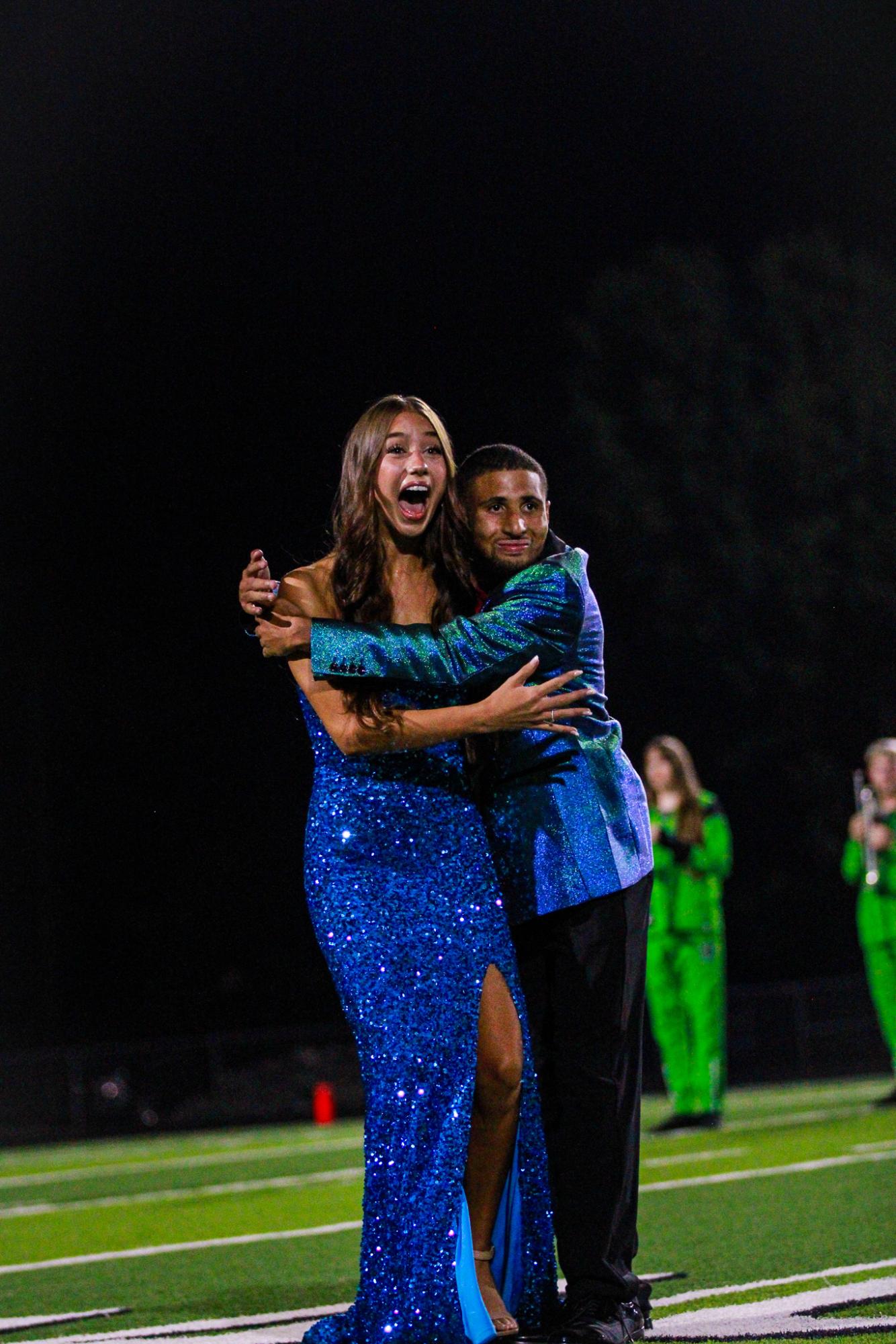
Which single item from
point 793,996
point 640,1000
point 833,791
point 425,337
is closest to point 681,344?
point 425,337

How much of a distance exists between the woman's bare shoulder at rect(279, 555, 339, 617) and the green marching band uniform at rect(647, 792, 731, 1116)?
774cm

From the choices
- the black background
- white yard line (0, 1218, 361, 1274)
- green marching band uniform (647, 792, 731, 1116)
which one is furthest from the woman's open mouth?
the black background

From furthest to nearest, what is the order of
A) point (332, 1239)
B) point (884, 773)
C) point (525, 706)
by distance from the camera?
point (884, 773) → point (332, 1239) → point (525, 706)

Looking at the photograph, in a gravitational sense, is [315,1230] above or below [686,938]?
below

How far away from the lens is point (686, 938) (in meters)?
12.1

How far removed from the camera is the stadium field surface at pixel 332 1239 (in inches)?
192

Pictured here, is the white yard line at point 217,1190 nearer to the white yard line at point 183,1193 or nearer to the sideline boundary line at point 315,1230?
the white yard line at point 183,1193

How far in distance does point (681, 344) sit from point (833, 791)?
617 centimetres

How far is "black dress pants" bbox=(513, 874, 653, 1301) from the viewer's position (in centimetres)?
429

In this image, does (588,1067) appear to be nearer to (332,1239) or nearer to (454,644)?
(454,644)

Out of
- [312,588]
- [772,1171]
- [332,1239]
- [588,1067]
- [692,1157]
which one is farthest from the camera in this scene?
[692,1157]

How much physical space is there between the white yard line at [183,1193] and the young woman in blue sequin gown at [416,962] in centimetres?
525

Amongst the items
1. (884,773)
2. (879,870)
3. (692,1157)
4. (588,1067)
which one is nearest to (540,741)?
(588,1067)

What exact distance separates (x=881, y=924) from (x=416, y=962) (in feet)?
30.2
